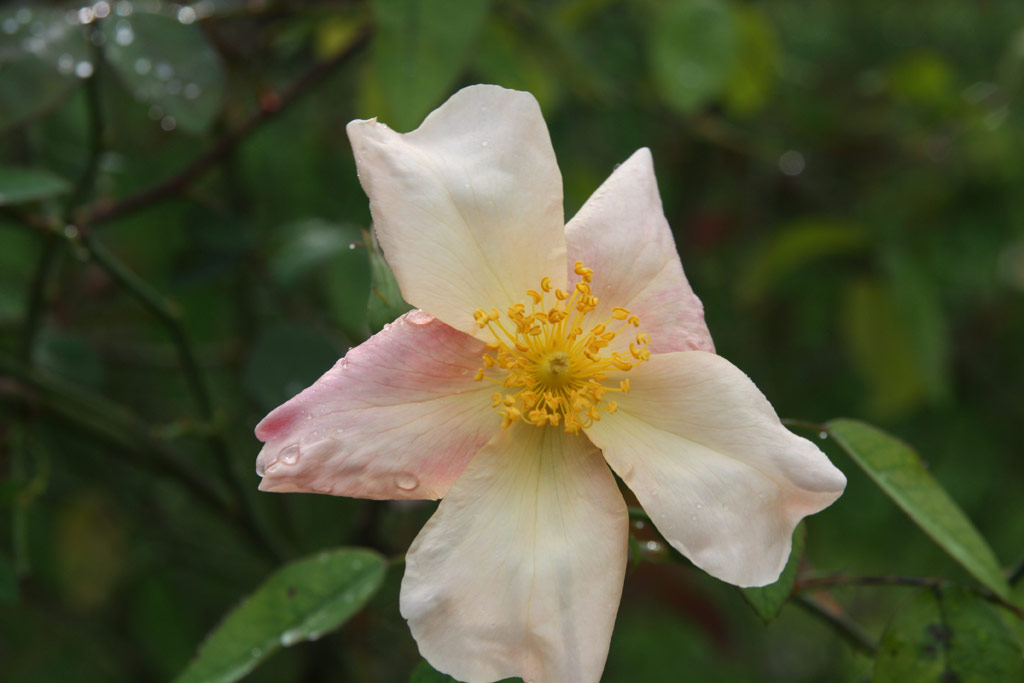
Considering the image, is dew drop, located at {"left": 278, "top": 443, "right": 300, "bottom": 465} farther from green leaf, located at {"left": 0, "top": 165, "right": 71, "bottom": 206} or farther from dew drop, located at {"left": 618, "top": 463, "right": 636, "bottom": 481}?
green leaf, located at {"left": 0, "top": 165, "right": 71, "bottom": 206}

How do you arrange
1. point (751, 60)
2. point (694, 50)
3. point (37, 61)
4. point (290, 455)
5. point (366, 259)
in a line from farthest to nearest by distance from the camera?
point (751, 60), point (694, 50), point (366, 259), point (37, 61), point (290, 455)

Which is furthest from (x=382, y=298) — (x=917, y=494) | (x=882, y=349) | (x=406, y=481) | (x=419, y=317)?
(x=882, y=349)

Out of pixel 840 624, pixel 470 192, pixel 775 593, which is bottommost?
pixel 840 624

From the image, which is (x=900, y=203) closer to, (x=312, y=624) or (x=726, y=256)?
(x=726, y=256)

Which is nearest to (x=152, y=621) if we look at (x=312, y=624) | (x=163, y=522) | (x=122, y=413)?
(x=163, y=522)

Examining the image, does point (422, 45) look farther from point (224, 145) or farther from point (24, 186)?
point (24, 186)

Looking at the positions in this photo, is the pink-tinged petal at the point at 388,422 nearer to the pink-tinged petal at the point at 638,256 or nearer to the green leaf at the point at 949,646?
the pink-tinged petal at the point at 638,256
